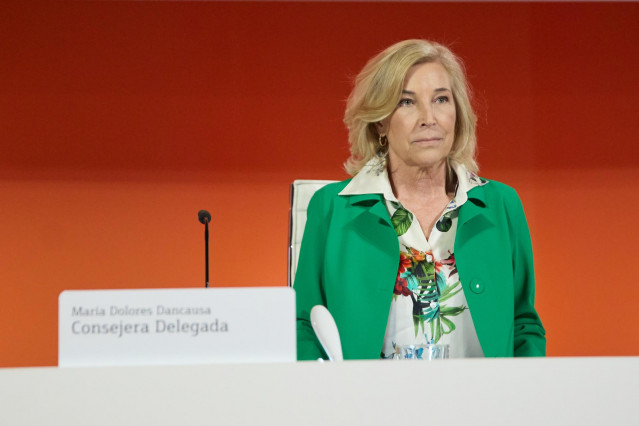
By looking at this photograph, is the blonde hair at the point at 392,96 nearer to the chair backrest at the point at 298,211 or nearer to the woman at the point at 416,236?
the woman at the point at 416,236

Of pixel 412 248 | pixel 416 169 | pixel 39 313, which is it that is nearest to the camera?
pixel 412 248

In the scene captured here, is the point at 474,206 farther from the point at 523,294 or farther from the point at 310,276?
the point at 310,276

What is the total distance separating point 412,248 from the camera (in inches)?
61.7

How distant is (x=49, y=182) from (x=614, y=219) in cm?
270

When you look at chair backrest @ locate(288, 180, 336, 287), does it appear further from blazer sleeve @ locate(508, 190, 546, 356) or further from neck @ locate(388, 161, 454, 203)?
blazer sleeve @ locate(508, 190, 546, 356)

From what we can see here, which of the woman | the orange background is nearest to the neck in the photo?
the woman

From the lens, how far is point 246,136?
3.32 m

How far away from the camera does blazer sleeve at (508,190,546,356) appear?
4.97 feet

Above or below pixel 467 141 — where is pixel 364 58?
above

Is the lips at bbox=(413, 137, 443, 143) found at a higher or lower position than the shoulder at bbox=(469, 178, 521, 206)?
higher

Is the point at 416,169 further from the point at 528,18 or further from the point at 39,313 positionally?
the point at 39,313

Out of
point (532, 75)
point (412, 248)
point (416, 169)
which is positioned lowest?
point (412, 248)

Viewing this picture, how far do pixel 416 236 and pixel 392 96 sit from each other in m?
0.35

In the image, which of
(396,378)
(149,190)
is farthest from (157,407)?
(149,190)
